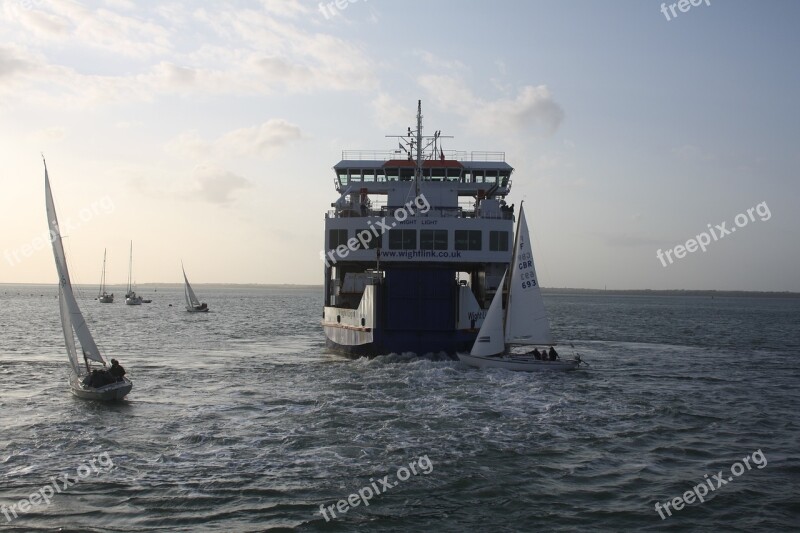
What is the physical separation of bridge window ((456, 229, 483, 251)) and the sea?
6.78 meters

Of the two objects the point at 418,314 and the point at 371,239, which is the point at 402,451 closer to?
the point at 418,314

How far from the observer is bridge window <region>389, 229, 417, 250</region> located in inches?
1350

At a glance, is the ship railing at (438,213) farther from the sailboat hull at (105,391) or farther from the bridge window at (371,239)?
the sailboat hull at (105,391)

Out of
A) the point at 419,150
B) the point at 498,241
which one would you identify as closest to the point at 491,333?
the point at 498,241

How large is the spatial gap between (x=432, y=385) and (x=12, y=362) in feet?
75.7

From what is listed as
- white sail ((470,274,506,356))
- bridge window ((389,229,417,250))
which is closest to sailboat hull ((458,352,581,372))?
white sail ((470,274,506,356))

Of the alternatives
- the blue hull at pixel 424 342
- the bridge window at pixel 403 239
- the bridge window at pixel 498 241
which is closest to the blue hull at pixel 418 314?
the blue hull at pixel 424 342

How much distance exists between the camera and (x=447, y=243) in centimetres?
3422

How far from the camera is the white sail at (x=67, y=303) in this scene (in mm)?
24172

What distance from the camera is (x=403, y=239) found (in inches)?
1352

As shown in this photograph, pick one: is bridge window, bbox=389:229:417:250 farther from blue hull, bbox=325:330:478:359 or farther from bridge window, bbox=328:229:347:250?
blue hull, bbox=325:330:478:359

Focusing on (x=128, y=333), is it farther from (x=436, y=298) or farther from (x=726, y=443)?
(x=726, y=443)

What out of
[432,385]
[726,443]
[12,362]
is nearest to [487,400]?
[432,385]

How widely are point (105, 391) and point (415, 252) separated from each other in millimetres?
16392
